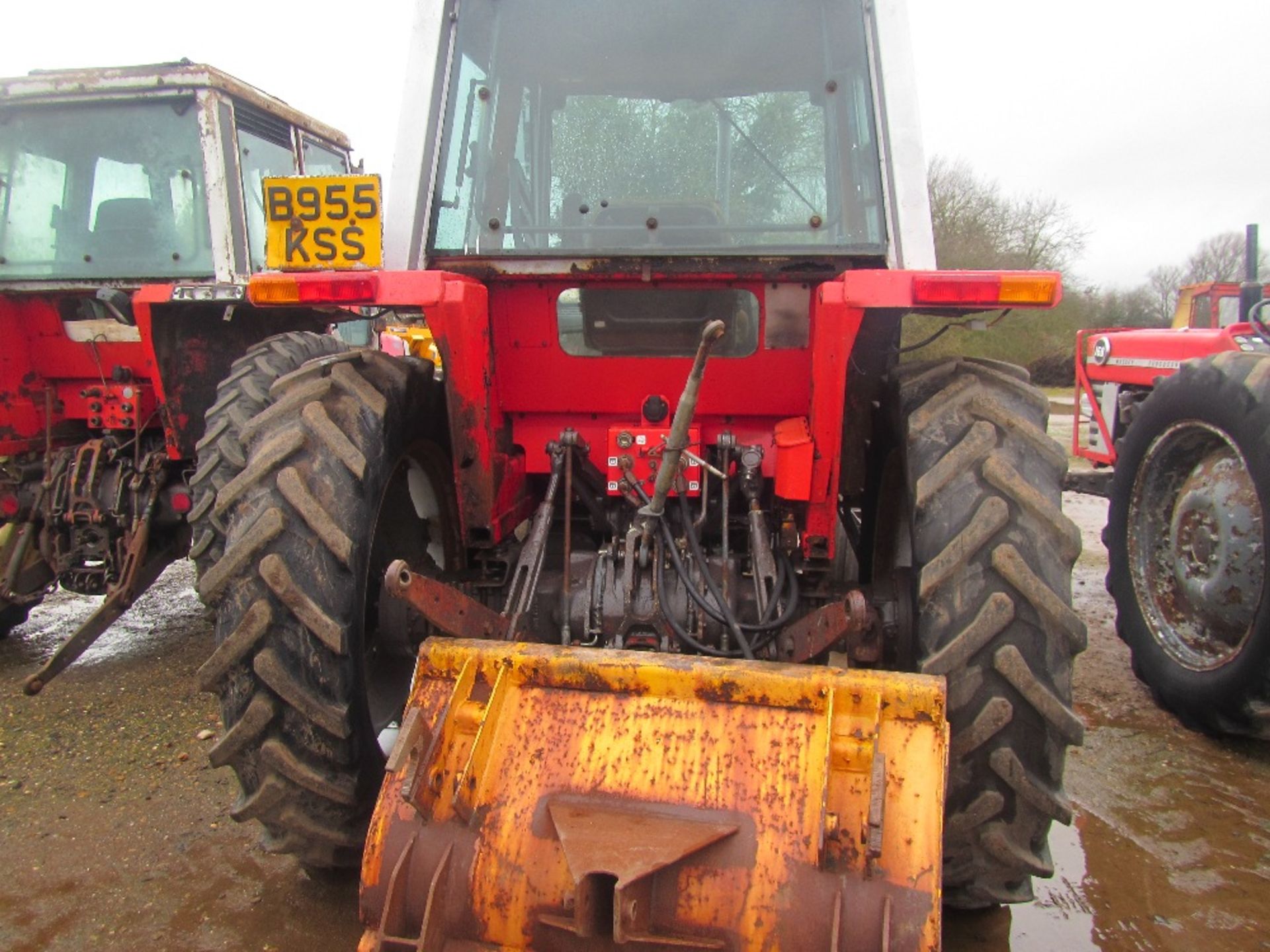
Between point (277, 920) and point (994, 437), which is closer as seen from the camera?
point (994, 437)

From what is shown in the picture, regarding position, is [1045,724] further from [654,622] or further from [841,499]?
[841,499]

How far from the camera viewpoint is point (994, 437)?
7.28 feet

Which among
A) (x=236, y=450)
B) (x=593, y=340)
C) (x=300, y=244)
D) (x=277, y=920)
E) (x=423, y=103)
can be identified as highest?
(x=423, y=103)

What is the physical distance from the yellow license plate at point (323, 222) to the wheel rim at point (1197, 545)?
317 centimetres

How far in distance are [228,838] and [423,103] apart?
2.28 meters

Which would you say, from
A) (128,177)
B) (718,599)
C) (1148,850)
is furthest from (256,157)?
(1148,850)

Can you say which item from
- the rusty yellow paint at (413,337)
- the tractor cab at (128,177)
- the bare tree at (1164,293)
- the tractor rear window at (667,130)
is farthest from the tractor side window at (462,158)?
the bare tree at (1164,293)

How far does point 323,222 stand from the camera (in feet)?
8.39

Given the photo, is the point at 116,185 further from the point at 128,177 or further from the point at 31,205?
the point at 31,205

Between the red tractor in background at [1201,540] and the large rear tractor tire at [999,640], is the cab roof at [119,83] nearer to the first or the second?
the large rear tractor tire at [999,640]

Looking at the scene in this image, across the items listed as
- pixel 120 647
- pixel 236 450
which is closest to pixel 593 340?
pixel 236 450

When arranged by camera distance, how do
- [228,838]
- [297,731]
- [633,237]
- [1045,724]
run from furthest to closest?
1. [228,838]
2. [633,237]
3. [297,731]
4. [1045,724]

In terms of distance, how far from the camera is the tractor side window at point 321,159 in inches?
205

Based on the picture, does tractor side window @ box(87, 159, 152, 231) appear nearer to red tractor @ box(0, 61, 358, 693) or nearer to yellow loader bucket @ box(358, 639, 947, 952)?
red tractor @ box(0, 61, 358, 693)
